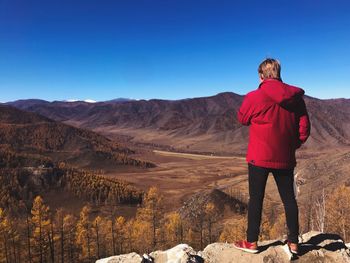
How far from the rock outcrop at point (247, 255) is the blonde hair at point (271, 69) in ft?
11.0

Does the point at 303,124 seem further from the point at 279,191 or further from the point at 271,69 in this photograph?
the point at 279,191

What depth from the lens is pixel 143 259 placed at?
732 centimetres

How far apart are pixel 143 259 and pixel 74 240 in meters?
50.8

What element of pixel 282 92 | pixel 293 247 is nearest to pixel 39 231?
pixel 293 247

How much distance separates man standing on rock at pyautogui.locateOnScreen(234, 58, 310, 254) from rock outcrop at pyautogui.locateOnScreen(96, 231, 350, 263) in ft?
4.40

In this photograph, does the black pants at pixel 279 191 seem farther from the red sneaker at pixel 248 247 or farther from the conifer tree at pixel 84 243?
the conifer tree at pixel 84 243

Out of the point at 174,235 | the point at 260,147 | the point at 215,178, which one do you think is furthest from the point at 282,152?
the point at 215,178

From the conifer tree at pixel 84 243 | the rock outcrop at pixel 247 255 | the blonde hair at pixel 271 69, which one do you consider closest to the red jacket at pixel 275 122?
the blonde hair at pixel 271 69

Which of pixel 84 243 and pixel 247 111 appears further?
pixel 84 243

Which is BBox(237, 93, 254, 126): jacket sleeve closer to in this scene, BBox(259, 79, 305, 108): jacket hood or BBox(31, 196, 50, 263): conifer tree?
BBox(259, 79, 305, 108): jacket hood

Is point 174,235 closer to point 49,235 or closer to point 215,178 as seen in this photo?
point 49,235

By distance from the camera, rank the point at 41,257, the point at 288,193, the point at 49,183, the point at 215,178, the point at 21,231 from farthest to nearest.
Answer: the point at 215,178 → the point at 49,183 → the point at 21,231 → the point at 41,257 → the point at 288,193

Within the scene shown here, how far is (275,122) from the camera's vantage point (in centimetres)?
627

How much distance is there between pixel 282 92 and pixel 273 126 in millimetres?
583
